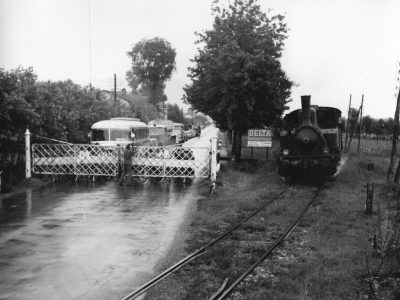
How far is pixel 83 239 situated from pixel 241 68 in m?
16.5

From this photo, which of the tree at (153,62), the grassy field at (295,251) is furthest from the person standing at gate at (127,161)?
the tree at (153,62)

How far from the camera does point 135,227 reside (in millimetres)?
10438

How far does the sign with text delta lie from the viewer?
78.0 feet

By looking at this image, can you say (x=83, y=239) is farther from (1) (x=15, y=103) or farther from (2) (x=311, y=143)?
(2) (x=311, y=143)

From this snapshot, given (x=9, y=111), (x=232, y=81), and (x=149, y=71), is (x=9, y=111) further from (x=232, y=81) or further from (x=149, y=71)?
(x=149, y=71)

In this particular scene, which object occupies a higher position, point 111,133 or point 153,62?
point 153,62

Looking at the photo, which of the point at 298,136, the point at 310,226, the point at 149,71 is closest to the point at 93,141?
the point at 298,136

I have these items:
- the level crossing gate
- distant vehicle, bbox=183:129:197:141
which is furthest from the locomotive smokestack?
distant vehicle, bbox=183:129:197:141

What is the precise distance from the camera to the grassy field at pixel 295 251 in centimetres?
660

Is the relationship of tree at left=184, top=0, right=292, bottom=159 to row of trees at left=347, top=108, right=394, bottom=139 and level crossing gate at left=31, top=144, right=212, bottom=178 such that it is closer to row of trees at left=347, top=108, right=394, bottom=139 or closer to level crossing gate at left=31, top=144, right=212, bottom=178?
level crossing gate at left=31, top=144, right=212, bottom=178

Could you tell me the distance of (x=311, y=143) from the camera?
17672mm

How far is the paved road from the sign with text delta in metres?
9.00

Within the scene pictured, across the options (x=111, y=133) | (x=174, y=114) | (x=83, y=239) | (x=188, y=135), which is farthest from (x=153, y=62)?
(x=83, y=239)

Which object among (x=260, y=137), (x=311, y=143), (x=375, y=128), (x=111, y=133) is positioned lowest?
(x=311, y=143)
